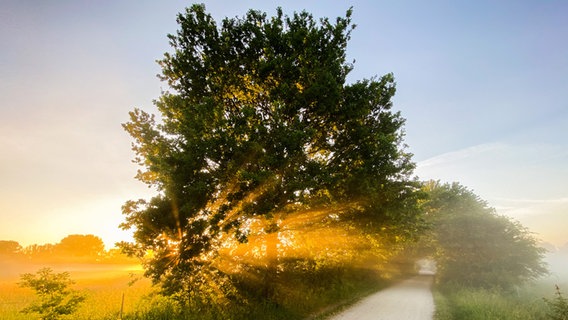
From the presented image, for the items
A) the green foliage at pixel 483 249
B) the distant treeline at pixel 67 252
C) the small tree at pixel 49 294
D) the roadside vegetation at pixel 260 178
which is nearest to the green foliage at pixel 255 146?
the roadside vegetation at pixel 260 178

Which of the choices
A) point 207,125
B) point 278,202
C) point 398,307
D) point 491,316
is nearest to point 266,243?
point 278,202

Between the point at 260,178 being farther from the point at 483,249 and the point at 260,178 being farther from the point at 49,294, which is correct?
the point at 483,249

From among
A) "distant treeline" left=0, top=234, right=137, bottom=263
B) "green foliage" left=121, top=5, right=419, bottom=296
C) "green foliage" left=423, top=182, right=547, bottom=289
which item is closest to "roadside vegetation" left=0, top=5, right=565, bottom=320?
"green foliage" left=121, top=5, right=419, bottom=296

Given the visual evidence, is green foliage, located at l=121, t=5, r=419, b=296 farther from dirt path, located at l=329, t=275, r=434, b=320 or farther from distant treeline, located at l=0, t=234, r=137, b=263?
distant treeline, located at l=0, t=234, r=137, b=263

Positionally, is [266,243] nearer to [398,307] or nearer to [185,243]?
[185,243]

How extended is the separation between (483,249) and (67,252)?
5013 inches

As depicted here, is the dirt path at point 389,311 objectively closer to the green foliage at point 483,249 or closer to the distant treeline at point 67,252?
the green foliage at point 483,249

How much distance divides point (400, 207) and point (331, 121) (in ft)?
16.1

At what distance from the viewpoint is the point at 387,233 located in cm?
1341

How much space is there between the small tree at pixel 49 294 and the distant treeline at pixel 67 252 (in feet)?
257

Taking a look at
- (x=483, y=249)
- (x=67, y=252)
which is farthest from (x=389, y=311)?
(x=67, y=252)

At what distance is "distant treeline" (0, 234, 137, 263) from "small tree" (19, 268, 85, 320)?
257 ft

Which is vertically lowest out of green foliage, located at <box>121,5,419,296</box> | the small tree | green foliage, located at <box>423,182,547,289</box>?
green foliage, located at <box>423,182,547,289</box>

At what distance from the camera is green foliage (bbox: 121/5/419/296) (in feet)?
32.0
